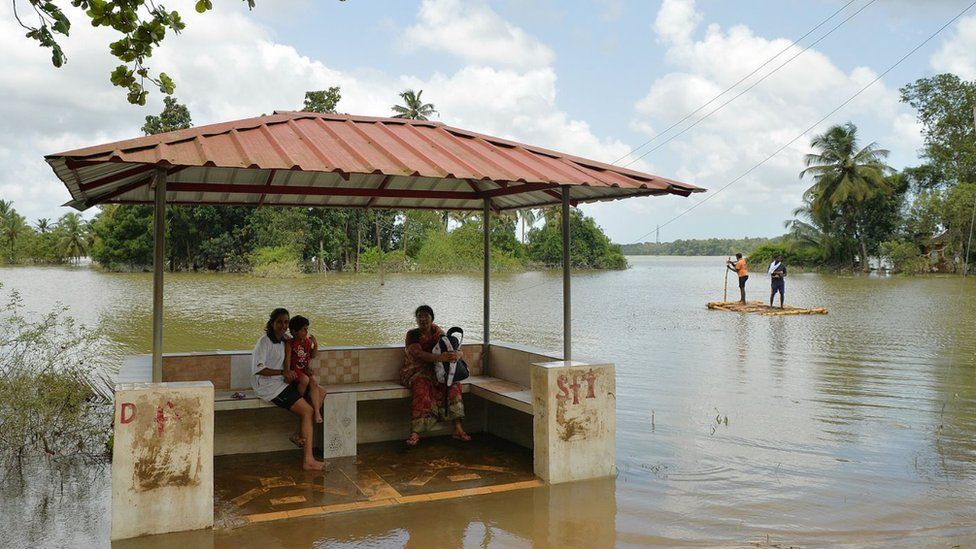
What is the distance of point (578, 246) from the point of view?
220ft

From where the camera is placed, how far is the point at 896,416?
28.9ft

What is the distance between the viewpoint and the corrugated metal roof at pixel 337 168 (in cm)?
491

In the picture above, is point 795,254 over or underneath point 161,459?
over

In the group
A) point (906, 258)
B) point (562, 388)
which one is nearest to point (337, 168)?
point (562, 388)

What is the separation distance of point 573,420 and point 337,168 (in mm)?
2470

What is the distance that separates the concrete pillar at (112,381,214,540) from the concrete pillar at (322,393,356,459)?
1.63 metres

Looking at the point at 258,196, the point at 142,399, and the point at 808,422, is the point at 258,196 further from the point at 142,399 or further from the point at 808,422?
the point at 808,422

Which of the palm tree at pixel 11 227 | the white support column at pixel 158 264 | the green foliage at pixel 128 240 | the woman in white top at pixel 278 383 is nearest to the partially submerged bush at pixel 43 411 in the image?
the woman in white top at pixel 278 383

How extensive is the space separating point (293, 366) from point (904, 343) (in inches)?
543

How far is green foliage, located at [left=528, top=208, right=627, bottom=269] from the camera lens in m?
64.5

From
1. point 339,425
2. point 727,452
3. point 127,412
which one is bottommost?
point 727,452

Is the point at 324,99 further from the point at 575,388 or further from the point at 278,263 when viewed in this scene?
the point at 575,388

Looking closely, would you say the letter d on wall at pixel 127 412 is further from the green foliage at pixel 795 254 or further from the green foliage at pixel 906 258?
the green foliage at pixel 795 254

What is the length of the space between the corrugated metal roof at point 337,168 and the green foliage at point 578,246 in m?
55.2
